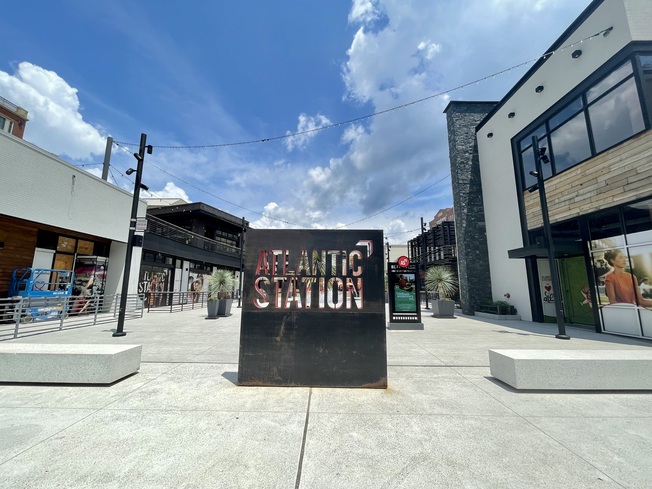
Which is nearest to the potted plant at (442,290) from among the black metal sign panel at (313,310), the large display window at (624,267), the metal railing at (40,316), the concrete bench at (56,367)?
the large display window at (624,267)

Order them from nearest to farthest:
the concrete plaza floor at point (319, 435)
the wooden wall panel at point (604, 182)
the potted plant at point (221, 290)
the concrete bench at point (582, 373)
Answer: the concrete plaza floor at point (319, 435)
the concrete bench at point (582, 373)
the wooden wall panel at point (604, 182)
the potted plant at point (221, 290)

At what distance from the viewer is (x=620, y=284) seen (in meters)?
9.67

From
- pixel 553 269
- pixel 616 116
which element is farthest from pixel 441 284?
pixel 616 116

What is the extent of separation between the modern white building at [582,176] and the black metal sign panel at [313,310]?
30.1ft

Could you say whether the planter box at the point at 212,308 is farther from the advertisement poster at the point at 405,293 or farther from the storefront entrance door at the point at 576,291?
the storefront entrance door at the point at 576,291

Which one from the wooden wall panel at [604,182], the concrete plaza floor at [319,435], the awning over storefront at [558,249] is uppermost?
the wooden wall panel at [604,182]

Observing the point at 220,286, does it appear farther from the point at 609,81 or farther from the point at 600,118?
the point at 609,81

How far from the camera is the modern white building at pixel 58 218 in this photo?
10.3 metres

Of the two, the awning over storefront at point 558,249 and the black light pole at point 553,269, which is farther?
the awning over storefront at point 558,249

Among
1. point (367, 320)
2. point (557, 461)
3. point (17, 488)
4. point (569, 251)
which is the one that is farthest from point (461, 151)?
point (17, 488)

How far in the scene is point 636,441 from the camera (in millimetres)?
3018

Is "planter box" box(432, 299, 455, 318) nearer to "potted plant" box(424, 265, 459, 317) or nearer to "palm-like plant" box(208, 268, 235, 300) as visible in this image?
"potted plant" box(424, 265, 459, 317)

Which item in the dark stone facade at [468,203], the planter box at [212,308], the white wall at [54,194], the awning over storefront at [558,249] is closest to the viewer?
the white wall at [54,194]

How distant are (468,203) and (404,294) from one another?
9547 millimetres
